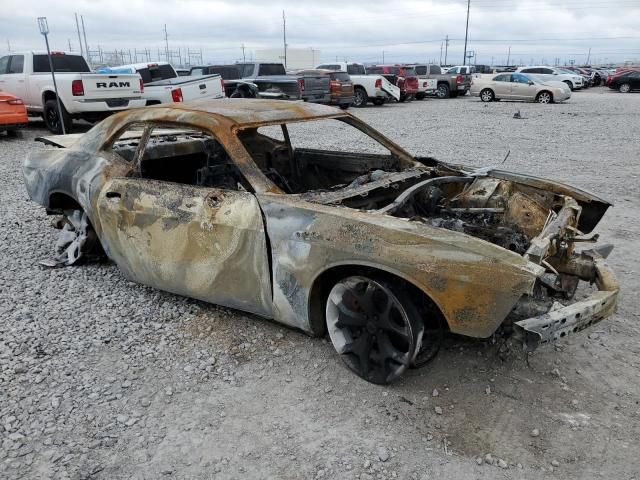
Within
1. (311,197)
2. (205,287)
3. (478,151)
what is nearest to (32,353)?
(205,287)

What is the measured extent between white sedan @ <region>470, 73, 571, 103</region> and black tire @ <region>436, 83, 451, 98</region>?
2175 mm

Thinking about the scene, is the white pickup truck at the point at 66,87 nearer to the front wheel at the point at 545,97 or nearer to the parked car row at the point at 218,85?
the parked car row at the point at 218,85

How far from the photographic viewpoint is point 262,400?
293 centimetres

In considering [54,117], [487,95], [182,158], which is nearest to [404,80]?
[487,95]

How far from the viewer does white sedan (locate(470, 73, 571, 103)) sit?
20844mm

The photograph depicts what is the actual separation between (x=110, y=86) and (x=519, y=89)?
1646 centimetres

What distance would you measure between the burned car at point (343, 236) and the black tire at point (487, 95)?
19382 millimetres

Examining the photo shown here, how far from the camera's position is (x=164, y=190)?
3.59 m

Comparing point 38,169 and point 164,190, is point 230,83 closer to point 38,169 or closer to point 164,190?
point 38,169

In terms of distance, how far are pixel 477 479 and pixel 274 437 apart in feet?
3.15

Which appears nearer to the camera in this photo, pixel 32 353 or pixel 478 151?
pixel 32 353

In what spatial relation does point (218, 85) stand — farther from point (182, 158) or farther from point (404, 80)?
point (404, 80)

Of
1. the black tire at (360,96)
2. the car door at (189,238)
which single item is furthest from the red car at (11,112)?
the black tire at (360,96)

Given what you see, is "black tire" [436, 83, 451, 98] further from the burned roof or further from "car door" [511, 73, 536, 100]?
the burned roof
